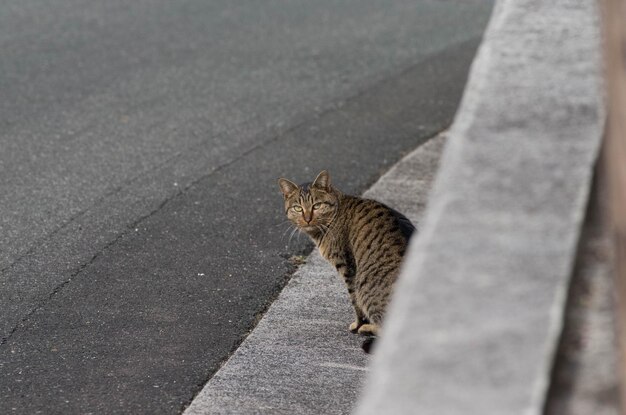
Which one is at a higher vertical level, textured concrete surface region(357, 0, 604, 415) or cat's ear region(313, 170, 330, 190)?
textured concrete surface region(357, 0, 604, 415)

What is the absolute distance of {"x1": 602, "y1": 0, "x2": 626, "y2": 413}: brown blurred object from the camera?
77.6 inches

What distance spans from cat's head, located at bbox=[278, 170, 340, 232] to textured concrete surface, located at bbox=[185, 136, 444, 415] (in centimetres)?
30

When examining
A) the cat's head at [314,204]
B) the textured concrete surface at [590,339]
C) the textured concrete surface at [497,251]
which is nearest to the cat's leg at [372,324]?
the cat's head at [314,204]

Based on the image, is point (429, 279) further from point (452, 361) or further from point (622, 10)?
point (622, 10)

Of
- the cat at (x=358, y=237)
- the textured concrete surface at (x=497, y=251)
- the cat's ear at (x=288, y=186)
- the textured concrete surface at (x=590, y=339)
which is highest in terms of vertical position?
the textured concrete surface at (x=497, y=251)

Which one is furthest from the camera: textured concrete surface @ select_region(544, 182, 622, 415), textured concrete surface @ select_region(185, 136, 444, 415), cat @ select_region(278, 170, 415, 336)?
cat @ select_region(278, 170, 415, 336)

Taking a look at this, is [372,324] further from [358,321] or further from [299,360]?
[299,360]

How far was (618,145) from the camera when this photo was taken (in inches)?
80.4

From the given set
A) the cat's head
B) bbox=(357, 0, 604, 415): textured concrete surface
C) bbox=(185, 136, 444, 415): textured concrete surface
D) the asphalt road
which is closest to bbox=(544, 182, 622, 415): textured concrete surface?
bbox=(357, 0, 604, 415): textured concrete surface

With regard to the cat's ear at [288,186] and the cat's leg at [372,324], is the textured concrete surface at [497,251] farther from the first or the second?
the cat's ear at [288,186]

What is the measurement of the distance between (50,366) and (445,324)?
3.19 meters

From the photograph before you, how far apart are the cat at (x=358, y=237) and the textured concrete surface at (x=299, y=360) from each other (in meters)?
0.17

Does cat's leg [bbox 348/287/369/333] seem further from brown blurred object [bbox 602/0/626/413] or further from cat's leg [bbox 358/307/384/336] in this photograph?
brown blurred object [bbox 602/0/626/413]

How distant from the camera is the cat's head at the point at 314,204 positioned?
593 centimetres
